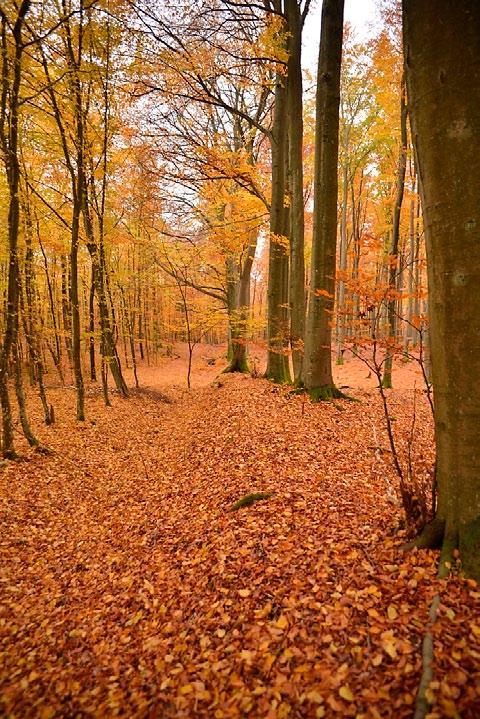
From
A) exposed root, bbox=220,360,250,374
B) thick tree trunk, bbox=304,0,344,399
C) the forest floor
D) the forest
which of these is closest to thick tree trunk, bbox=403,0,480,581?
the forest

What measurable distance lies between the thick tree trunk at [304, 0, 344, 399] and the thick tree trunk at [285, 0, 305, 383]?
98 cm

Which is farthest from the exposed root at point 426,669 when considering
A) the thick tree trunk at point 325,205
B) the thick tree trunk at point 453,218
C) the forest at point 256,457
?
the thick tree trunk at point 325,205

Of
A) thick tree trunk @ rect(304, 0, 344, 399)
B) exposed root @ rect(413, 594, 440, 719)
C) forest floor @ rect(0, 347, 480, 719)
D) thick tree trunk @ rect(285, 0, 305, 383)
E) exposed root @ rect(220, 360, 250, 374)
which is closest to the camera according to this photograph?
exposed root @ rect(413, 594, 440, 719)

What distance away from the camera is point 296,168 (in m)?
8.97

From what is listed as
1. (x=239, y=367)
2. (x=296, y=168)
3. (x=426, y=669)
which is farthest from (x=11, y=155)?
(x=239, y=367)

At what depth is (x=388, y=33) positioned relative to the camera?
34.4 ft

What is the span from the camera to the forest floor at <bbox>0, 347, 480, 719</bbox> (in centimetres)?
213

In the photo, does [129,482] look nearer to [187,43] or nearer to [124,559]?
[124,559]

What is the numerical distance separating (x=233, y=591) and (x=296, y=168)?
30.5 ft

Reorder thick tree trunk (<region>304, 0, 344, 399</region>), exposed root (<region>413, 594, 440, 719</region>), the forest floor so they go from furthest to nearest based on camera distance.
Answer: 1. thick tree trunk (<region>304, 0, 344, 399</region>)
2. the forest floor
3. exposed root (<region>413, 594, 440, 719</region>)

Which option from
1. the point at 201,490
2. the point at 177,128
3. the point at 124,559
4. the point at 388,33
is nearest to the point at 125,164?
the point at 177,128

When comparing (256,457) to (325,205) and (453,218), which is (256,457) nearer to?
(453,218)

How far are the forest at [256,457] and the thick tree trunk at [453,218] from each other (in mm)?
13

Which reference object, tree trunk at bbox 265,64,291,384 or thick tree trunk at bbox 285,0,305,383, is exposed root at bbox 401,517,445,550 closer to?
thick tree trunk at bbox 285,0,305,383
